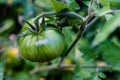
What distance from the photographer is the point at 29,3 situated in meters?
1.84

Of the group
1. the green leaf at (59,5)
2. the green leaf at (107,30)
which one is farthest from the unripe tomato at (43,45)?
the green leaf at (107,30)

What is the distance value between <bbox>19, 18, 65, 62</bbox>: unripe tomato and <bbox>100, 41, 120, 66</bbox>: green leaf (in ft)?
0.96

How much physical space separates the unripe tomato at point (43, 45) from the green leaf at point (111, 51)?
292 mm

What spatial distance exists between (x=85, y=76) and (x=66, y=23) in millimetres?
303

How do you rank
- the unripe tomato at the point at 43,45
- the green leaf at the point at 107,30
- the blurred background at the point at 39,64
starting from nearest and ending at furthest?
the green leaf at the point at 107,30 → the unripe tomato at the point at 43,45 → the blurred background at the point at 39,64

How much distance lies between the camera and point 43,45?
937 millimetres

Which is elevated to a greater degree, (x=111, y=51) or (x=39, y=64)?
(x=111, y=51)

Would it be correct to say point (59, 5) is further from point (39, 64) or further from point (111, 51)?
point (39, 64)

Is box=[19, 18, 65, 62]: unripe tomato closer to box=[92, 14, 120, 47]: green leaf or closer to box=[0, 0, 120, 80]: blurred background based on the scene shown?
box=[92, 14, 120, 47]: green leaf

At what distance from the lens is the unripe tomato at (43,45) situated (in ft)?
3.07

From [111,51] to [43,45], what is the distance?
0.37m

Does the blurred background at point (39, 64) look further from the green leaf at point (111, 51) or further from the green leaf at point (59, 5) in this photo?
the green leaf at point (59, 5)

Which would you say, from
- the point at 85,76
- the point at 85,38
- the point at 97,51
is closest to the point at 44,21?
the point at 85,76

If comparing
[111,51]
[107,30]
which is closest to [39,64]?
[111,51]
